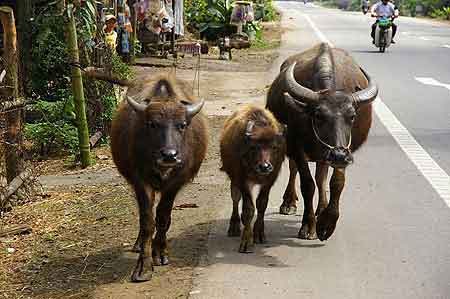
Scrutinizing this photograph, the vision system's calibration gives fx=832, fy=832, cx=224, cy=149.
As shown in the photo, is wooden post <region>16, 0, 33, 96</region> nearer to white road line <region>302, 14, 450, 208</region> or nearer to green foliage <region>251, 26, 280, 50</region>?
white road line <region>302, 14, 450, 208</region>

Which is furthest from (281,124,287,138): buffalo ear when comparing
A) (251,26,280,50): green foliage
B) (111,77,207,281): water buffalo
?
(251,26,280,50): green foliage

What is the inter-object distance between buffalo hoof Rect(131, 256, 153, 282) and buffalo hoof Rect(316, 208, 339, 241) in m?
1.60

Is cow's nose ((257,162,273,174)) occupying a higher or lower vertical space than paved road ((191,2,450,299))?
higher

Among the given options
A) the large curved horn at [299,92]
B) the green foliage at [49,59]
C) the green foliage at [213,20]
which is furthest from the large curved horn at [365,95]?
the green foliage at [213,20]

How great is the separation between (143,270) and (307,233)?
1.70m

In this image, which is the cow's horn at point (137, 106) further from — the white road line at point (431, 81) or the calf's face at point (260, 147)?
the white road line at point (431, 81)

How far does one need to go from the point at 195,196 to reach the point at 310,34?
25115 millimetres

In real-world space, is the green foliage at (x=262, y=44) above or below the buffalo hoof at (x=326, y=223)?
below

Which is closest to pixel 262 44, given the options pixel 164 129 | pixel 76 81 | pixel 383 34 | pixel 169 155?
pixel 383 34

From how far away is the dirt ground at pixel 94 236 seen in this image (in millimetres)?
6242

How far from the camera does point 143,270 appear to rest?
247 inches

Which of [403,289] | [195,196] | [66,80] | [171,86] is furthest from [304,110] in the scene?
[66,80]

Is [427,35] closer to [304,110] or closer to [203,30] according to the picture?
[203,30]

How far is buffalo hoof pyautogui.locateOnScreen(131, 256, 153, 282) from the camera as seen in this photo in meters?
6.22
